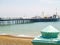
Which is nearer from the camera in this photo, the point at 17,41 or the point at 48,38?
the point at 48,38

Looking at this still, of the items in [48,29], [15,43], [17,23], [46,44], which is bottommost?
[17,23]

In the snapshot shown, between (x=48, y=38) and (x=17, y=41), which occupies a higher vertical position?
(x=48, y=38)

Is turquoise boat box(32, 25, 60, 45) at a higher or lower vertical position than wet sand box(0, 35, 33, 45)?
higher

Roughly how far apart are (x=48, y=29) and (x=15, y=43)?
1503 mm

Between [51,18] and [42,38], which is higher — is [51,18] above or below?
below

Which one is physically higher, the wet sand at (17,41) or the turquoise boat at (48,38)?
the turquoise boat at (48,38)

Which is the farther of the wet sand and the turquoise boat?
the wet sand

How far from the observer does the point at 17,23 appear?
62469mm

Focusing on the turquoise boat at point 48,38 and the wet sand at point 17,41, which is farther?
the wet sand at point 17,41

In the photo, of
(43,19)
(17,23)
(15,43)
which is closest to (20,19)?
(17,23)

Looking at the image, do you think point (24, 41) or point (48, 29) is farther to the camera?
point (24, 41)

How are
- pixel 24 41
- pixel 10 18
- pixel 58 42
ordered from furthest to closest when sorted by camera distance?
pixel 10 18, pixel 24 41, pixel 58 42

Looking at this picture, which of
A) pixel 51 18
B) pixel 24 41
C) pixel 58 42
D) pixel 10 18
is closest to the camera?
pixel 58 42

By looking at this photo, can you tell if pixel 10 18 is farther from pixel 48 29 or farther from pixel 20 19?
pixel 48 29
